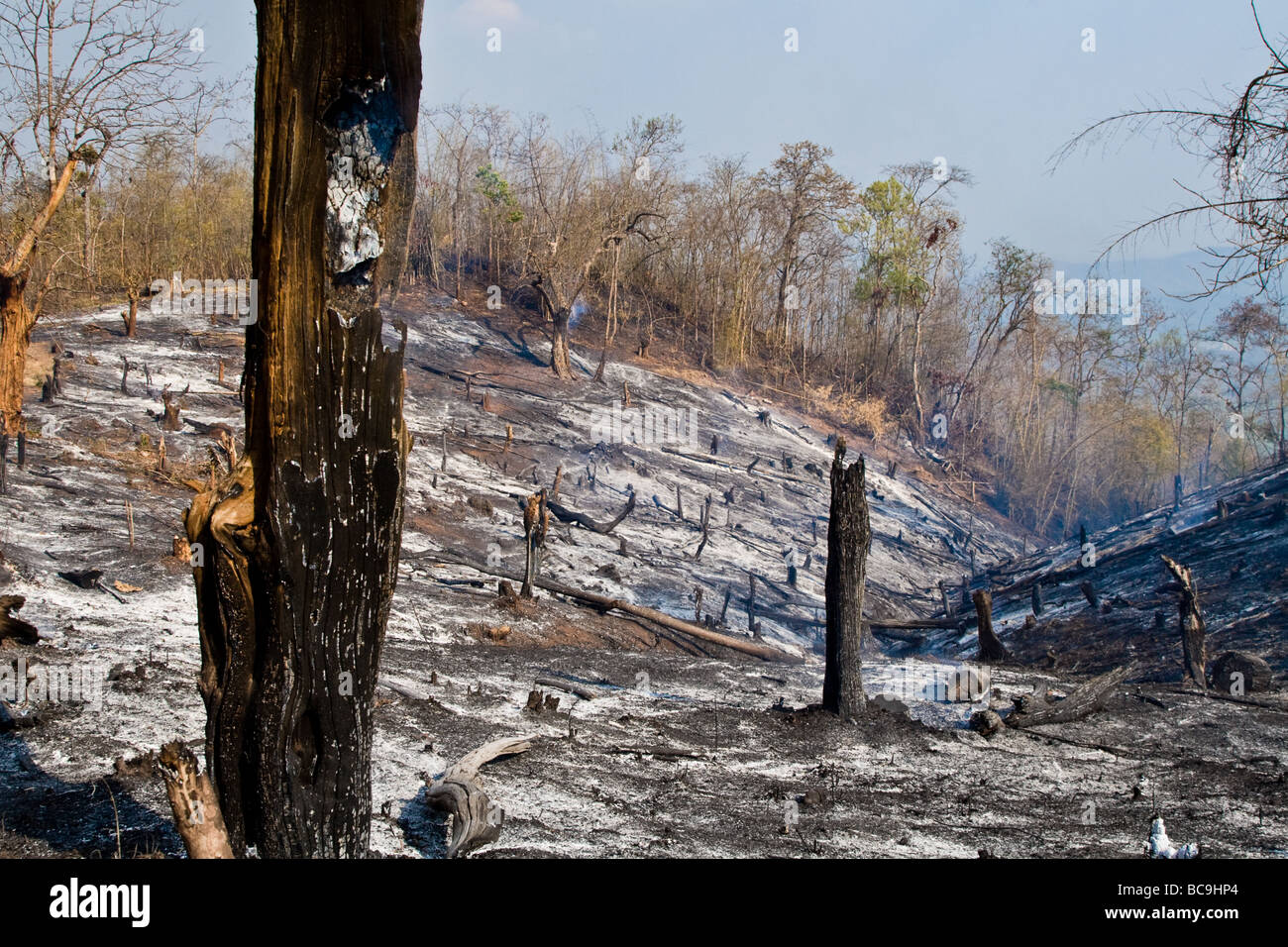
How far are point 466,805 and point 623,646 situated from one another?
887 centimetres

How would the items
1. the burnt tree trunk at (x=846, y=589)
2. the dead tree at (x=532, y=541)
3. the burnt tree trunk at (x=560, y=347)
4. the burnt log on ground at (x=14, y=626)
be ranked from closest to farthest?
the burnt log on ground at (x=14, y=626) < the burnt tree trunk at (x=846, y=589) < the dead tree at (x=532, y=541) < the burnt tree trunk at (x=560, y=347)

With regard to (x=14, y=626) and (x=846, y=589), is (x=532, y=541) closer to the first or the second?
Result: (x=846, y=589)

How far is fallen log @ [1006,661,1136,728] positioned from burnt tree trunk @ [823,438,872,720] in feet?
5.45

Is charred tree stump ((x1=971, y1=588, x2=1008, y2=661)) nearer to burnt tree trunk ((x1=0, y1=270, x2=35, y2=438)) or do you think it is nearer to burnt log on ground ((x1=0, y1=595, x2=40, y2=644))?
burnt log on ground ((x1=0, y1=595, x2=40, y2=644))

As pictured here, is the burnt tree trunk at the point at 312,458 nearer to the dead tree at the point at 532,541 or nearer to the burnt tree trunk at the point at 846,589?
the burnt tree trunk at the point at 846,589

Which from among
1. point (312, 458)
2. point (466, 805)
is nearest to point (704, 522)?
point (466, 805)

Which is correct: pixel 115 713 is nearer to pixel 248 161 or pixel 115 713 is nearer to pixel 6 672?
pixel 6 672

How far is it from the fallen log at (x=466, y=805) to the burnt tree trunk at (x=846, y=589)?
4.42m

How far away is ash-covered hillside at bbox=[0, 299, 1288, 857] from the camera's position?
6.35 metres

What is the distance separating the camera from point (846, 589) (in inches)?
393

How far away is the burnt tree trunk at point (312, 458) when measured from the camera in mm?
3479

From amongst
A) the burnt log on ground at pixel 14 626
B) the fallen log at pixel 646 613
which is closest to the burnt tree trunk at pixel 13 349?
the fallen log at pixel 646 613

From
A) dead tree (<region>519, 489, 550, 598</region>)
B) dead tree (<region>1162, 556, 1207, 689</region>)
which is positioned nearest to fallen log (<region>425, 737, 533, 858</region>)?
dead tree (<region>519, 489, 550, 598</region>)
